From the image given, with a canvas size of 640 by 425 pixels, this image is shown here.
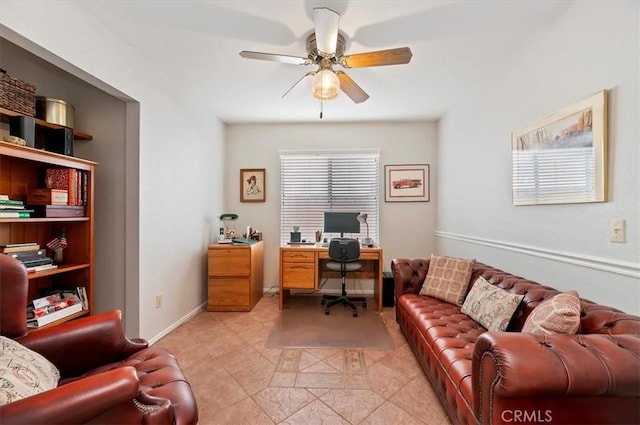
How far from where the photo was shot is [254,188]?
13.4 ft

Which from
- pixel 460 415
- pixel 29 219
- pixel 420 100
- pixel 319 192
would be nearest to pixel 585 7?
pixel 420 100

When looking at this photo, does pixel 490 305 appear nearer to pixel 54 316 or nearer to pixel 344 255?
pixel 344 255

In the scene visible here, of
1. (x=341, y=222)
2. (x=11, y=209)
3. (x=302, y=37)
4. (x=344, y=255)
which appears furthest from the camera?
(x=341, y=222)

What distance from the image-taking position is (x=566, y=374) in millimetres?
935

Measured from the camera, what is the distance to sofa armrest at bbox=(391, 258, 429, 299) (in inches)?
105

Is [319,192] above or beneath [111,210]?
above

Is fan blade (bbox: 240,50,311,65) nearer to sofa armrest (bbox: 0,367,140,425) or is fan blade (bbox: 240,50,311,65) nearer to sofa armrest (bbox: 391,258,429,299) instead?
sofa armrest (bbox: 0,367,140,425)

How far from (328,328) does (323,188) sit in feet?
6.43

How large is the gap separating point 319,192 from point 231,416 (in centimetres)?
291

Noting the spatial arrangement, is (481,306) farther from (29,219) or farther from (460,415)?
(29,219)

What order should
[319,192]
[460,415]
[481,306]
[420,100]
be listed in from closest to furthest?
[460,415] < [481,306] < [420,100] < [319,192]

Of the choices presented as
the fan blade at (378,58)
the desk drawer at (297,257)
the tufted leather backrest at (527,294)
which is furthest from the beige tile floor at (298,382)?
the fan blade at (378,58)

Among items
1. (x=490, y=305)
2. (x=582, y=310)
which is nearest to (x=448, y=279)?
(x=490, y=305)

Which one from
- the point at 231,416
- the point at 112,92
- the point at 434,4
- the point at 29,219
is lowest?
the point at 231,416
